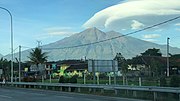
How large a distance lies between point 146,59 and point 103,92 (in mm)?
77007

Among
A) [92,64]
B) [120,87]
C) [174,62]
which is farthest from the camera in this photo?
[174,62]

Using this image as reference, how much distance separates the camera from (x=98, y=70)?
1480 inches

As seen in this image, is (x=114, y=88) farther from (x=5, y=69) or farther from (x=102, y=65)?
(x=5, y=69)

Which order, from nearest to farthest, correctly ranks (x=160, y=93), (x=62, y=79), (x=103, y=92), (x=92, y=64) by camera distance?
1. (x=160, y=93)
2. (x=103, y=92)
3. (x=92, y=64)
4. (x=62, y=79)

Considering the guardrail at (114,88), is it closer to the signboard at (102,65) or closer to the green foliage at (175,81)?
the green foliage at (175,81)

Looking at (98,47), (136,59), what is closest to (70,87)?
(136,59)

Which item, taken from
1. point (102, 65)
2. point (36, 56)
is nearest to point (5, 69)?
point (36, 56)

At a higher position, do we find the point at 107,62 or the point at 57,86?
the point at 107,62

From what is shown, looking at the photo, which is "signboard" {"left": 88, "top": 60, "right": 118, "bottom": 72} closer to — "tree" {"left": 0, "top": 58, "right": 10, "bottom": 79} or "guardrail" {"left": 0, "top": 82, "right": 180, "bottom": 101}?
"guardrail" {"left": 0, "top": 82, "right": 180, "bottom": 101}

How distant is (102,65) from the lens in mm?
37594

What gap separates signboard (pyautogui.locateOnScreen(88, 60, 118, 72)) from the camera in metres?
36.8

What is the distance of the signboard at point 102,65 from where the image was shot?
36.8 m

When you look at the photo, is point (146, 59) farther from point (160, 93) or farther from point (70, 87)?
point (160, 93)

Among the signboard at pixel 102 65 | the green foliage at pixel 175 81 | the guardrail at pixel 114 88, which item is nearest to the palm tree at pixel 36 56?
the guardrail at pixel 114 88
